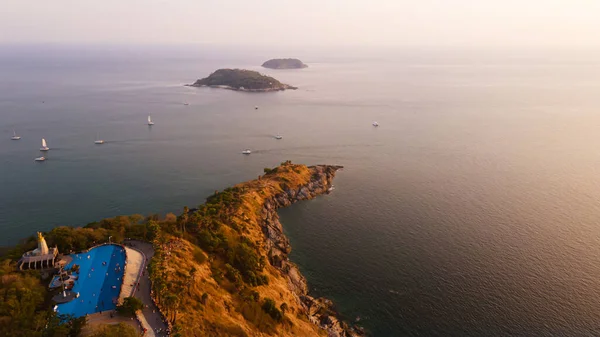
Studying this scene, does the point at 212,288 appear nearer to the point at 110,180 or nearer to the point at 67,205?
the point at 67,205

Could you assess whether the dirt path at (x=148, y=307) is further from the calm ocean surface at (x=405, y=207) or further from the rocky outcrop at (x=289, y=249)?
the calm ocean surface at (x=405, y=207)

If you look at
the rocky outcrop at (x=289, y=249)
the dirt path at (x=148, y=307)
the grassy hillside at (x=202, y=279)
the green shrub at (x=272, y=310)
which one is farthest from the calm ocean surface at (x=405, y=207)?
the dirt path at (x=148, y=307)

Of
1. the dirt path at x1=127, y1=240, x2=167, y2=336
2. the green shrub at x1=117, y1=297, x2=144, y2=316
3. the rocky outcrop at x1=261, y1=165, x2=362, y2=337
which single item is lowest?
the rocky outcrop at x1=261, y1=165, x2=362, y2=337

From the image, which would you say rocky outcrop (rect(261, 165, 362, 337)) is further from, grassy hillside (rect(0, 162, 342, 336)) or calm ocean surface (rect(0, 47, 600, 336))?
calm ocean surface (rect(0, 47, 600, 336))

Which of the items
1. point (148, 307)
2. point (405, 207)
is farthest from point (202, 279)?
A: point (405, 207)

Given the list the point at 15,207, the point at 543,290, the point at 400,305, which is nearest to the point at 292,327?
the point at 400,305

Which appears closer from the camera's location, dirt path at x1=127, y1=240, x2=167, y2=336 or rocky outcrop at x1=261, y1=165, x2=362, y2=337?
dirt path at x1=127, y1=240, x2=167, y2=336

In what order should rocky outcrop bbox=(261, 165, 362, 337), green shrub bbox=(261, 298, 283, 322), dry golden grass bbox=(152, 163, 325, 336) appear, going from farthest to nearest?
1. rocky outcrop bbox=(261, 165, 362, 337)
2. green shrub bbox=(261, 298, 283, 322)
3. dry golden grass bbox=(152, 163, 325, 336)

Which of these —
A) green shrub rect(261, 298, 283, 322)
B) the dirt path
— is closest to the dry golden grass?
green shrub rect(261, 298, 283, 322)

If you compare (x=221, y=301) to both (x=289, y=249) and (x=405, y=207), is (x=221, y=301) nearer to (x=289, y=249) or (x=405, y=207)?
(x=289, y=249)
